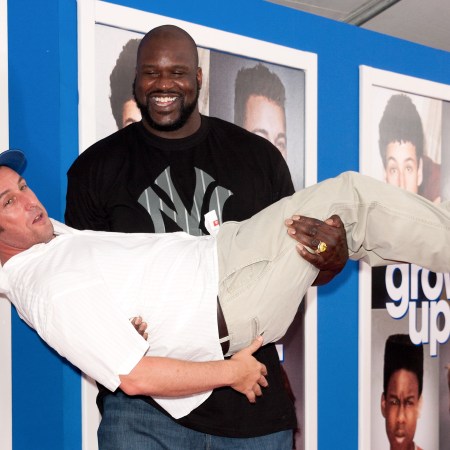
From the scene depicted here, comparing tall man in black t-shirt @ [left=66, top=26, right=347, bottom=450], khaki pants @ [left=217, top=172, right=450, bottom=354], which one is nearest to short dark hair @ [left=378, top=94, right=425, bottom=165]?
tall man in black t-shirt @ [left=66, top=26, right=347, bottom=450]

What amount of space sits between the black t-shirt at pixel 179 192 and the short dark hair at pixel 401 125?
112 centimetres

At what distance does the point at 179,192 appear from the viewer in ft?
6.63

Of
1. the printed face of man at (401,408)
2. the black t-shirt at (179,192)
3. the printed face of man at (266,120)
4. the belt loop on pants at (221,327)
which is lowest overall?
the printed face of man at (401,408)

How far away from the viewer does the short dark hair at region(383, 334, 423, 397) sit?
3064 millimetres

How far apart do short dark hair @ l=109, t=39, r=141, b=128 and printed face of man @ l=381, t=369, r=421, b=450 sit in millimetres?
1833

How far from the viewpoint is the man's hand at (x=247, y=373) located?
1706 millimetres

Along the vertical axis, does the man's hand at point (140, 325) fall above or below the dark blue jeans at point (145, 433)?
above

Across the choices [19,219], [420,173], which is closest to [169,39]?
[19,219]

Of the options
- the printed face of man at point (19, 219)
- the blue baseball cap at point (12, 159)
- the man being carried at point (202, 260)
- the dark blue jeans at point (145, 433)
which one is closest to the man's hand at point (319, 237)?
the man being carried at point (202, 260)

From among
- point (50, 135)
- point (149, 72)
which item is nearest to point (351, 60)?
point (149, 72)

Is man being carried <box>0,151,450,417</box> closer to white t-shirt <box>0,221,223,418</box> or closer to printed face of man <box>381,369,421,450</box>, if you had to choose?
white t-shirt <box>0,221,223,418</box>

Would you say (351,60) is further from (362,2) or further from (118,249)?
(362,2)

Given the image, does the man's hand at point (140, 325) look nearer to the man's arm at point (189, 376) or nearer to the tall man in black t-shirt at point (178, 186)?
the man's arm at point (189, 376)

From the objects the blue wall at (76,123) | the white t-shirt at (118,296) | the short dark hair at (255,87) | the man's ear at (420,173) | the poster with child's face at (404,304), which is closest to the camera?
the white t-shirt at (118,296)
